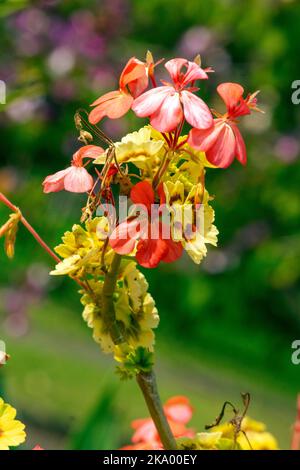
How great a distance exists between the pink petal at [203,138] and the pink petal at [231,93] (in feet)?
0.09

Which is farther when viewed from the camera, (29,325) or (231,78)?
(231,78)

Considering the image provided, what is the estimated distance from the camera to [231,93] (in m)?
0.39

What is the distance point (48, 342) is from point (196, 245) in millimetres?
1853

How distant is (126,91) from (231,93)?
0.15 ft

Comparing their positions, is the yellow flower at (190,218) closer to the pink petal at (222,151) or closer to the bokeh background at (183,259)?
the pink petal at (222,151)

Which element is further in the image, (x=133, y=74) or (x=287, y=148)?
(x=287, y=148)

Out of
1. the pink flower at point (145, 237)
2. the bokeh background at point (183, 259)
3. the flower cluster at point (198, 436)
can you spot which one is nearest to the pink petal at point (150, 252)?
the pink flower at point (145, 237)

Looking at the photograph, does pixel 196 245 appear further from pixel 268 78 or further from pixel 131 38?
pixel 131 38

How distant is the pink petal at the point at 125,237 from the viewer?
0.35 metres

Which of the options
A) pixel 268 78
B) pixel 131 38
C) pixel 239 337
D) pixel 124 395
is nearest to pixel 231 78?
pixel 268 78

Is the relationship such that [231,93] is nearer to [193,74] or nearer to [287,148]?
[193,74]

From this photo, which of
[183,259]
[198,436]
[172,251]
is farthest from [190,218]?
[183,259]

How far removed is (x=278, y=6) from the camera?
2.26 m

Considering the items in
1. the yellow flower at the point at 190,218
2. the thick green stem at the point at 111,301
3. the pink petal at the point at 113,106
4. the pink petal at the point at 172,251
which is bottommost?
the thick green stem at the point at 111,301
